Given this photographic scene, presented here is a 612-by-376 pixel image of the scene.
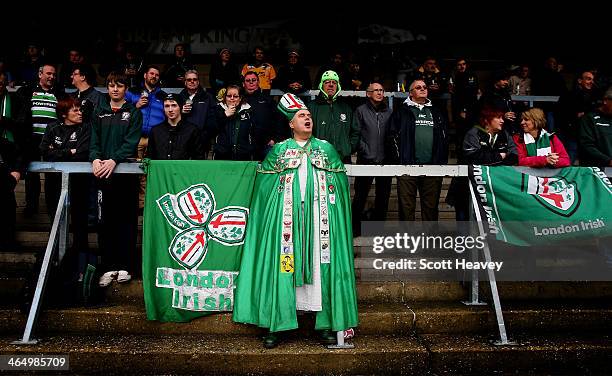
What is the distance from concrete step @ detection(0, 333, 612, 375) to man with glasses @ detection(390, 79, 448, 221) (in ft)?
5.94

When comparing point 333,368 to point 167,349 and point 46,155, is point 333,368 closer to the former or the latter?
point 167,349

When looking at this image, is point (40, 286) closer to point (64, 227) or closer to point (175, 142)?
point (64, 227)

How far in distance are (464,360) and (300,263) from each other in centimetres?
154

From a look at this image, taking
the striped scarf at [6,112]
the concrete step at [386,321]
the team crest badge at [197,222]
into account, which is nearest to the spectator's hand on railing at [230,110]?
the team crest badge at [197,222]

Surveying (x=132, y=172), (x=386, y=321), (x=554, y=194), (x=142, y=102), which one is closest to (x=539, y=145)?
(x=554, y=194)

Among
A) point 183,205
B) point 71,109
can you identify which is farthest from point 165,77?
point 183,205

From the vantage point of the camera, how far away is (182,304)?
4.68 m

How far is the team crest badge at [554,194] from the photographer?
4934mm

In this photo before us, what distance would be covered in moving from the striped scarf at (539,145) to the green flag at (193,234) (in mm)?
2888

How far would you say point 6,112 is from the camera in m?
5.74

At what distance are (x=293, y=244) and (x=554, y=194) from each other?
2.51 m

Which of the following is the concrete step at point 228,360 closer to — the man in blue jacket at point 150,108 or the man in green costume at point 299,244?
the man in green costume at point 299,244

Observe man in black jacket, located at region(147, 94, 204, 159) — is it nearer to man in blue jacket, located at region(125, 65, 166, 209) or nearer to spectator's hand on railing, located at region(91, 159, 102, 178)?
spectator's hand on railing, located at region(91, 159, 102, 178)

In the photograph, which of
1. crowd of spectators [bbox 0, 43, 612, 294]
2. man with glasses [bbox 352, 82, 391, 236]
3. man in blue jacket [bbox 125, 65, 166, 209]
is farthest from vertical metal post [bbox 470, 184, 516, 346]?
man in blue jacket [bbox 125, 65, 166, 209]
